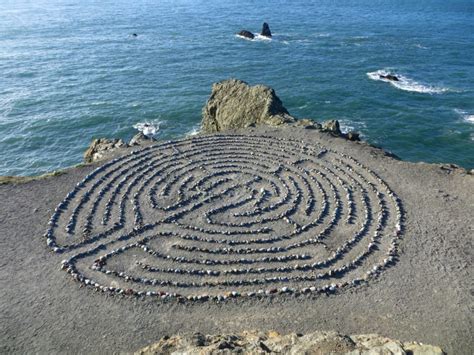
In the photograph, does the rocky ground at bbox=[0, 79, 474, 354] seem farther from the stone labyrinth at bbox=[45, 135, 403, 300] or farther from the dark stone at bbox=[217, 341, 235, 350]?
the dark stone at bbox=[217, 341, 235, 350]

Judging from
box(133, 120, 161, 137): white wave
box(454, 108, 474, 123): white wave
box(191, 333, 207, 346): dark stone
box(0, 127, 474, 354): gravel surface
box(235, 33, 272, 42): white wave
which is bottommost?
box(133, 120, 161, 137): white wave

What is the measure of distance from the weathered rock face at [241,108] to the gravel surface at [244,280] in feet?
47.2

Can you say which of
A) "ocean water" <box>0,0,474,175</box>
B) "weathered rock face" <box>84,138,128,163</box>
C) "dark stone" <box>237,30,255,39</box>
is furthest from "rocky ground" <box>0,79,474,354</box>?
"dark stone" <box>237,30,255,39</box>

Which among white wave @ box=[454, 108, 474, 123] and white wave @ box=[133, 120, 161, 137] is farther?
white wave @ box=[133, 120, 161, 137]

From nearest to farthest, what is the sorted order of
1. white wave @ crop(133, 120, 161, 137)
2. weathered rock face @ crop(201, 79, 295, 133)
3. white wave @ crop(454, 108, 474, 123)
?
weathered rock face @ crop(201, 79, 295, 133)
white wave @ crop(454, 108, 474, 123)
white wave @ crop(133, 120, 161, 137)

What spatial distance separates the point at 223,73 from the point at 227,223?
48.0 meters

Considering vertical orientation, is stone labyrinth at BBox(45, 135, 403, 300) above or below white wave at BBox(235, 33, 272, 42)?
below

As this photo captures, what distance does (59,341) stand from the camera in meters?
21.8

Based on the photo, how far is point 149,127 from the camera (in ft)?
195

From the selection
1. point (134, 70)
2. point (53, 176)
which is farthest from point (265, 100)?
point (134, 70)

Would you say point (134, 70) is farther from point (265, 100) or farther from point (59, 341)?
point (59, 341)

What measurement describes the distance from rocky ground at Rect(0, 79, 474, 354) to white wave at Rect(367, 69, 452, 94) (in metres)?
32.6

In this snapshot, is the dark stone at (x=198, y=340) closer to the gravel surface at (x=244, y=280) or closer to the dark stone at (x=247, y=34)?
the gravel surface at (x=244, y=280)

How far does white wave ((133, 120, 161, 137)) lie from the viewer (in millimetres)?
58156
